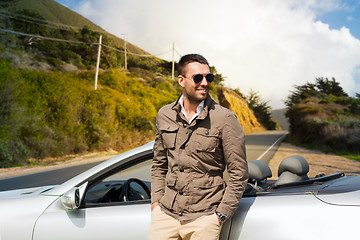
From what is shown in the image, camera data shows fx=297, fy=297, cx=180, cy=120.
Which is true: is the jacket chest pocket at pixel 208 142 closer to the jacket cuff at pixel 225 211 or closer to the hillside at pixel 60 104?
the jacket cuff at pixel 225 211

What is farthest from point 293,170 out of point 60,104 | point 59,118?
point 60,104

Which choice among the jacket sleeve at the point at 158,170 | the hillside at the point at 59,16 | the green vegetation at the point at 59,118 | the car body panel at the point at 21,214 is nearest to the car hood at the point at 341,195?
the jacket sleeve at the point at 158,170

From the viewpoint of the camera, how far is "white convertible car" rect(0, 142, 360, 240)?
1.75m

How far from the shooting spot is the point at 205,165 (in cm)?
179

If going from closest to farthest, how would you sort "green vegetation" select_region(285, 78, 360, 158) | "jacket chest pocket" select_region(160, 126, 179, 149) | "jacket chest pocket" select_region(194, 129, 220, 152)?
"jacket chest pocket" select_region(194, 129, 220, 152), "jacket chest pocket" select_region(160, 126, 179, 149), "green vegetation" select_region(285, 78, 360, 158)

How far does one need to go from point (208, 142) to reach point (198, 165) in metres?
0.15

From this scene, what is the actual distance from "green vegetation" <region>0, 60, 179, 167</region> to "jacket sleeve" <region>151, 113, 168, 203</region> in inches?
463

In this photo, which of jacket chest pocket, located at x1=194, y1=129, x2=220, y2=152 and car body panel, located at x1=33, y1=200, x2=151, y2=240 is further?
car body panel, located at x1=33, y1=200, x2=151, y2=240

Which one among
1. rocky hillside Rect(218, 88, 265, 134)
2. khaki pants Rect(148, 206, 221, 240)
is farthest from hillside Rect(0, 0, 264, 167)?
rocky hillside Rect(218, 88, 265, 134)

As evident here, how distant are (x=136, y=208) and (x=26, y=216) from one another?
0.88m

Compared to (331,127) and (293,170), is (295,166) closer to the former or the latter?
(293,170)

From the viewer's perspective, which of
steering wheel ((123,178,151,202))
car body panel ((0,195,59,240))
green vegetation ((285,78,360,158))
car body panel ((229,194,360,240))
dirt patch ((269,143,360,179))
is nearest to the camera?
car body panel ((229,194,360,240))

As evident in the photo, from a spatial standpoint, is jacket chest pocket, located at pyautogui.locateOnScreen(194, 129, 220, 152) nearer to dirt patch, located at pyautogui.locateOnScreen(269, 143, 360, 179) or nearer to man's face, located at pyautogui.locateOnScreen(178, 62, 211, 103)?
man's face, located at pyautogui.locateOnScreen(178, 62, 211, 103)

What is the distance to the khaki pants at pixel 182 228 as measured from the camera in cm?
174
